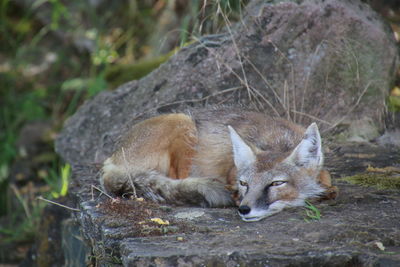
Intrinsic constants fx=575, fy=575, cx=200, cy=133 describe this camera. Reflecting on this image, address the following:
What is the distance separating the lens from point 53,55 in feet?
41.5

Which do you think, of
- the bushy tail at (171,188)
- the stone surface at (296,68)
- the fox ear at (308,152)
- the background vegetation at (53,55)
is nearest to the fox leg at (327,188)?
Result: the fox ear at (308,152)

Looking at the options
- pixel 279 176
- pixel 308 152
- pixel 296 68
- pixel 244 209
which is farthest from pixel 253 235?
pixel 296 68

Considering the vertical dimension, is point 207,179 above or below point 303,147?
below

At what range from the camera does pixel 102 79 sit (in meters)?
9.15

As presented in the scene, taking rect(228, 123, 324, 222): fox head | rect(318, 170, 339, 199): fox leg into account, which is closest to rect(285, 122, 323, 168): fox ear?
rect(228, 123, 324, 222): fox head

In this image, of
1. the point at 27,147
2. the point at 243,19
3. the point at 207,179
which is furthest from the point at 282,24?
the point at 27,147

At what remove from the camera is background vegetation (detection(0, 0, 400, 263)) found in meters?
10.2

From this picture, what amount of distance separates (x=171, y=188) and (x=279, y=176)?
100cm

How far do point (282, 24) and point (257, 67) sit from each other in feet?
1.97

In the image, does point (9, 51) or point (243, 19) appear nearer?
point (243, 19)

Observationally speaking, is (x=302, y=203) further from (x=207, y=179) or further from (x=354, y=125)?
(x=354, y=125)

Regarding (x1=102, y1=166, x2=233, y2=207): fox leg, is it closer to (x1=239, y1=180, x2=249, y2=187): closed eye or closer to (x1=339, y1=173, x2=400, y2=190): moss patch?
(x1=239, y1=180, x2=249, y2=187): closed eye

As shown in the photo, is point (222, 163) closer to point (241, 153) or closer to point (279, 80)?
point (241, 153)

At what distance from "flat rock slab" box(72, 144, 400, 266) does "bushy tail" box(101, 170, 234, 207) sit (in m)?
0.18
